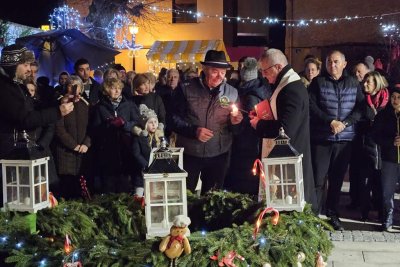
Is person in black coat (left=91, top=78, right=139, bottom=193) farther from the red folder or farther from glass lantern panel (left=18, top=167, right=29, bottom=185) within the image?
glass lantern panel (left=18, top=167, right=29, bottom=185)

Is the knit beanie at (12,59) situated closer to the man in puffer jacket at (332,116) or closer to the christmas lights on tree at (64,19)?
the man in puffer jacket at (332,116)

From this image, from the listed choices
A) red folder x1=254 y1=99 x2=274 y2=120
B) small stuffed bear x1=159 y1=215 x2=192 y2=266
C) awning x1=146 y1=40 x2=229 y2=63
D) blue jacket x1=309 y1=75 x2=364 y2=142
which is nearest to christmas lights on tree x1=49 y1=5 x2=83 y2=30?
awning x1=146 y1=40 x2=229 y2=63

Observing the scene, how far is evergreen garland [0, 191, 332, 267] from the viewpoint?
11.6ft

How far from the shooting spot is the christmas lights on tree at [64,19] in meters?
22.9

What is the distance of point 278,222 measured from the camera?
13.2ft

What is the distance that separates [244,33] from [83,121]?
21.9m

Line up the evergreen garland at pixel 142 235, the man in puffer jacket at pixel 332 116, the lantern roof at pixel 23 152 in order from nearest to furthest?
the evergreen garland at pixel 142 235 < the lantern roof at pixel 23 152 < the man in puffer jacket at pixel 332 116

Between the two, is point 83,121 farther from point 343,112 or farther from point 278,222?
point 278,222

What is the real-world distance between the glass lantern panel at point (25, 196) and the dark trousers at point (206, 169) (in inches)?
81.3

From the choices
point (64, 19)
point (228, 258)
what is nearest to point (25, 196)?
point (228, 258)

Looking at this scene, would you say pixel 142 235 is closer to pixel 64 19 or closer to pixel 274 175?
pixel 274 175

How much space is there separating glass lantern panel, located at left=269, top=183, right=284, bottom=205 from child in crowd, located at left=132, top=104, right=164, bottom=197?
2287 millimetres

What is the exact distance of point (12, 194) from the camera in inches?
173

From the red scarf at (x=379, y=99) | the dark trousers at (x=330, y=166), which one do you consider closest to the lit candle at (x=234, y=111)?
the dark trousers at (x=330, y=166)
